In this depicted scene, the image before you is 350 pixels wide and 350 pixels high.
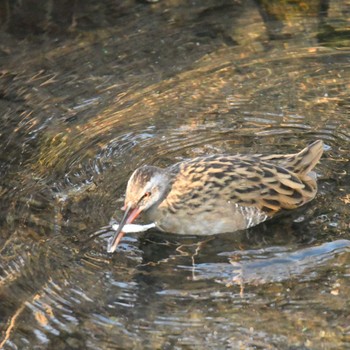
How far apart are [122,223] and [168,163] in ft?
5.10

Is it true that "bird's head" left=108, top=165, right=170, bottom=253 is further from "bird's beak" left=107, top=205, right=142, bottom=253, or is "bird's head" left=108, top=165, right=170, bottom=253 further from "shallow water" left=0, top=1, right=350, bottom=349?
"shallow water" left=0, top=1, right=350, bottom=349

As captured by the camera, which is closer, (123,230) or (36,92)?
(123,230)

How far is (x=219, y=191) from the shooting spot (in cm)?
877

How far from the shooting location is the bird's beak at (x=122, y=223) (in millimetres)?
8266

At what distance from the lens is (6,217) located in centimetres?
891

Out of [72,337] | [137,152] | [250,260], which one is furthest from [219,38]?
[72,337]

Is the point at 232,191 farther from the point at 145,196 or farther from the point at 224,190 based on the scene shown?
Answer: the point at 145,196

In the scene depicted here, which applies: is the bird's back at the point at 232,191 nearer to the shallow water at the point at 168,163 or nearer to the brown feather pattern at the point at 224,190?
the brown feather pattern at the point at 224,190

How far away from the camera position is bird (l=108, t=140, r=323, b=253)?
867 centimetres

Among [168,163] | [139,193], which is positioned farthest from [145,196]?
[168,163]

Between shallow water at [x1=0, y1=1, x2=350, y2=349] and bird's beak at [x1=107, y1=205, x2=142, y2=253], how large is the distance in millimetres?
122

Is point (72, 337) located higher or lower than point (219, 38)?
higher

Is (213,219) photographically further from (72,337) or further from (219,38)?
(219,38)

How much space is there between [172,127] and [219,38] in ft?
8.01
